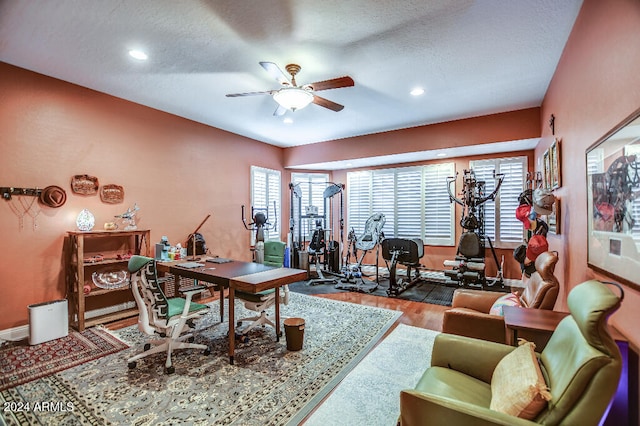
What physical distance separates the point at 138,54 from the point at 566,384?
416 centimetres

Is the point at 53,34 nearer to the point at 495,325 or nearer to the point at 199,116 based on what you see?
the point at 199,116

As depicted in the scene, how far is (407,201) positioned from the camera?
22.7 feet

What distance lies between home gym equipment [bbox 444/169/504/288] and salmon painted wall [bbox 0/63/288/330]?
4.39 m

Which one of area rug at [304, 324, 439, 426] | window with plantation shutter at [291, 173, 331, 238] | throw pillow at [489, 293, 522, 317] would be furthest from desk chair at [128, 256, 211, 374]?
window with plantation shutter at [291, 173, 331, 238]

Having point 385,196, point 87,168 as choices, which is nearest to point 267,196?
point 385,196

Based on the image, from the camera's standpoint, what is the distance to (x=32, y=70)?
3.51 m

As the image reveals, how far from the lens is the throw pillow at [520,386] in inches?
47.9

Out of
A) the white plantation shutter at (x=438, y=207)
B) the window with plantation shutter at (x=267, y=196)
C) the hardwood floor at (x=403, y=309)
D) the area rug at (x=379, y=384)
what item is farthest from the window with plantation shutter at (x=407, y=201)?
the area rug at (x=379, y=384)

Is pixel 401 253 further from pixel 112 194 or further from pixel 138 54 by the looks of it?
pixel 138 54

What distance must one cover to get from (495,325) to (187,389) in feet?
8.36

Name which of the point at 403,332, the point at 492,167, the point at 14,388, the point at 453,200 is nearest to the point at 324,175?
the point at 453,200

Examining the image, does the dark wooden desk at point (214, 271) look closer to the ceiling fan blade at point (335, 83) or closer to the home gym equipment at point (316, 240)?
the ceiling fan blade at point (335, 83)

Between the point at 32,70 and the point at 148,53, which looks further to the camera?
the point at 32,70

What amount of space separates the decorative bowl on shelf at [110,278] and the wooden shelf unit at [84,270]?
0.18 ft
